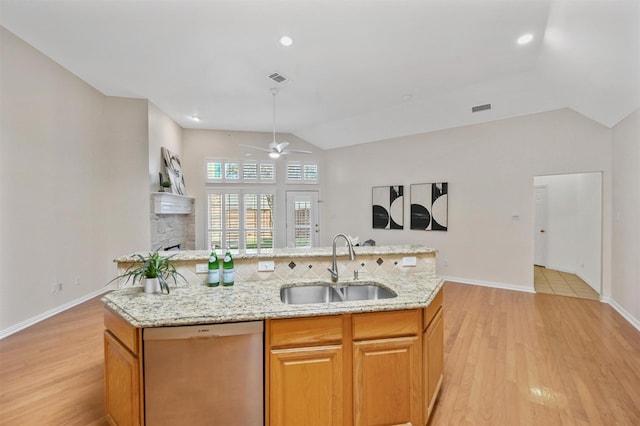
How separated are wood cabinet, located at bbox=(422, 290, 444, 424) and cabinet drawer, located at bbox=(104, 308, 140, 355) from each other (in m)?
1.65

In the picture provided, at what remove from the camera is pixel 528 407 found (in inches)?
79.1

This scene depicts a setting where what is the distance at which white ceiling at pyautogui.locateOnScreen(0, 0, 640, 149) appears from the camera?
2.63m

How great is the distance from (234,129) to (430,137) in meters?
4.54

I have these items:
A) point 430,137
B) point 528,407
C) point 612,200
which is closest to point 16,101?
point 528,407

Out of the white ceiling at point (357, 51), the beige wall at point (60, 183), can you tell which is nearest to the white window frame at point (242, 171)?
the white ceiling at point (357, 51)

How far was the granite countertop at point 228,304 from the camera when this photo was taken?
150 cm

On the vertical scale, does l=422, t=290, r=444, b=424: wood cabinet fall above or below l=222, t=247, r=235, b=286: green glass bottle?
below

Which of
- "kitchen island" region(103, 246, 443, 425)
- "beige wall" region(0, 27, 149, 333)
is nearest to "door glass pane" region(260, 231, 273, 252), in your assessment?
"beige wall" region(0, 27, 149, 333)

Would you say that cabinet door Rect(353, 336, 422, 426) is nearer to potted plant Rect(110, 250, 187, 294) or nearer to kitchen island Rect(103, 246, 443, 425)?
kitchen island Rect(103, 246, 443, 425)

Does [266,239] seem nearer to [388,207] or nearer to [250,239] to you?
[250,239]

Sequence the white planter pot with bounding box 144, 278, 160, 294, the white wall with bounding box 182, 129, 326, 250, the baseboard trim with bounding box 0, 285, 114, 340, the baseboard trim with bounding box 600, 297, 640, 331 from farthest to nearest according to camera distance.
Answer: the white wall with bounding box 182, 129, 326, 250 < the baseboard trim with bounding box 600, 297, 640, 331 < the baseboard trim with bounding box 0, 285, 114, 340 < the white planter pot with bounding box 144, 278, 160, 294

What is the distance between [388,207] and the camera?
20.9 ft

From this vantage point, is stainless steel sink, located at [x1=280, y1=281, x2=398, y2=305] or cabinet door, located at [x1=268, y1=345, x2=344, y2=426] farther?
stainless steel sink, located at [x1=280, y1=281, x2=398, y2=305]

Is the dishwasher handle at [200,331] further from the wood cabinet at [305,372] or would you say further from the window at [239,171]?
the window at [239,171]
